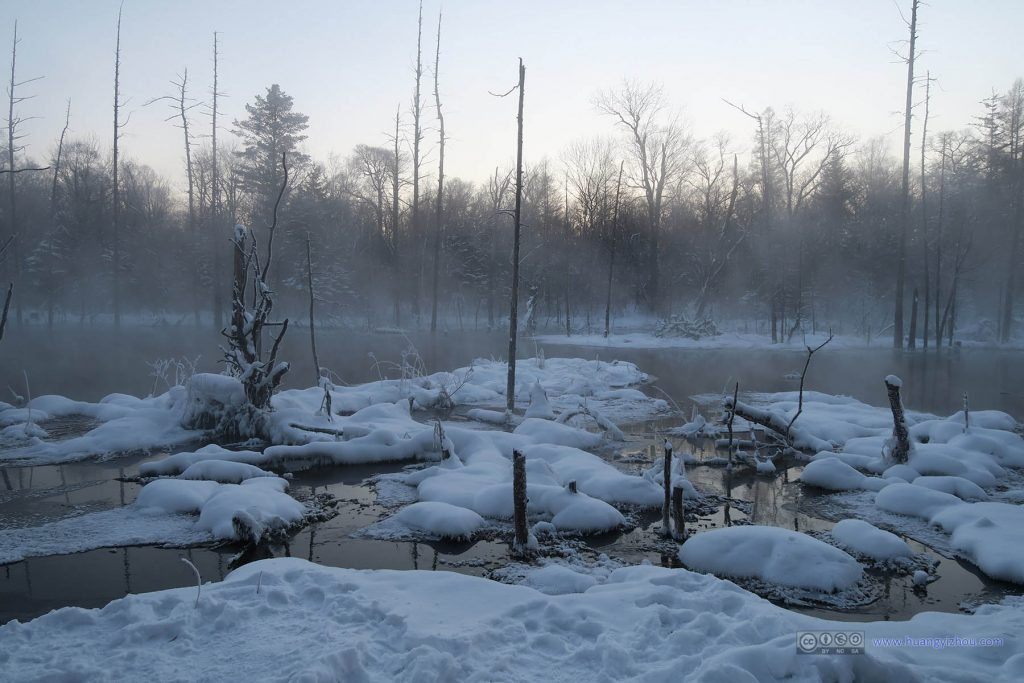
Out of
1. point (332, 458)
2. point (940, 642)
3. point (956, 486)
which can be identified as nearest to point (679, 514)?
point (940, 642)

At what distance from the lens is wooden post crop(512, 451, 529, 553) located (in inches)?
229

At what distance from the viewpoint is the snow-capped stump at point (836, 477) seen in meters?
8.28

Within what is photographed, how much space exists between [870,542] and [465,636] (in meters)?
4.44

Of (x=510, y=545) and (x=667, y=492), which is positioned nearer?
(x=510, y=545)

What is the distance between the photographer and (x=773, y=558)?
5512 millimetres

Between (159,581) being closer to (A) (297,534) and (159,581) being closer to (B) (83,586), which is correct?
Answer: (B) (83,586)

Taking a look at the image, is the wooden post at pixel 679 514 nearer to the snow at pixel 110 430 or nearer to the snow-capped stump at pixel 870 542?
the snow-capped stump at pixel 870 542

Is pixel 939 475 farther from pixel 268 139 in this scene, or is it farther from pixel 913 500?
pixel 268 139

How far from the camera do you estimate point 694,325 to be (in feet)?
112

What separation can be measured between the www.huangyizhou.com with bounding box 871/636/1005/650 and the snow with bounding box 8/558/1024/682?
7cm

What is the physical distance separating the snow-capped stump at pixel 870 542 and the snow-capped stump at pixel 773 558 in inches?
19.0

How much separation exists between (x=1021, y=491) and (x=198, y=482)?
10636mm

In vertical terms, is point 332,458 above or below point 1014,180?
below

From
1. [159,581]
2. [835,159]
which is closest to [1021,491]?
[159,581]
